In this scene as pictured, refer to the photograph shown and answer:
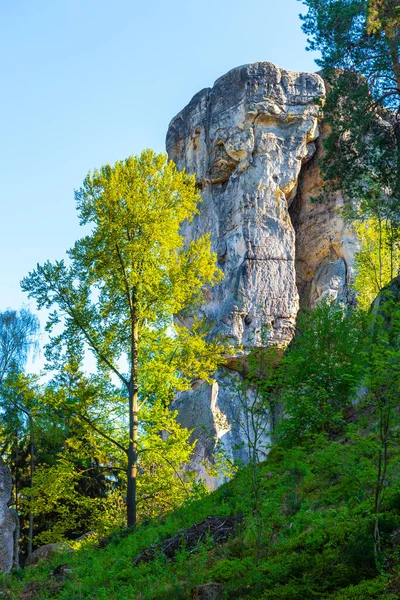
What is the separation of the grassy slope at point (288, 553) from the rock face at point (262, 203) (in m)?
23.4

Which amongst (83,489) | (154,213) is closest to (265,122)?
(83,489)

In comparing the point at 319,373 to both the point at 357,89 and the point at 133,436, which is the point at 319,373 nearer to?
the point at 133,436

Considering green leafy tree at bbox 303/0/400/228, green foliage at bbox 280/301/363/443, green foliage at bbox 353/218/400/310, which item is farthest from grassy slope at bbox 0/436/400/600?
green foliage at bbox 353/218/400/310

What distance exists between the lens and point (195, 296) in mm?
14047

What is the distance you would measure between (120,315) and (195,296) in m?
1.55

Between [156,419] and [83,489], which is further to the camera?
[83,489]

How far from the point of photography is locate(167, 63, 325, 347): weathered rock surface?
34.2 metres

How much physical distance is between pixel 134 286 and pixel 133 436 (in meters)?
2.87

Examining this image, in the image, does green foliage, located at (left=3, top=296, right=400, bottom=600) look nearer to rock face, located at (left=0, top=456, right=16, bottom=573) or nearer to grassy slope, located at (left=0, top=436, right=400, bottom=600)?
grassy slope, located at (left=0, top=436, right=400, bottom=600)

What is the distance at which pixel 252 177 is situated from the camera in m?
35.7

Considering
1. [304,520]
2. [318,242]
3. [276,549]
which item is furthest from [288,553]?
[318,242]

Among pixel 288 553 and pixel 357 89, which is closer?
pixel 288 553

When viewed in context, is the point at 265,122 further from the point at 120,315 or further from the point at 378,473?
the point at 378,473

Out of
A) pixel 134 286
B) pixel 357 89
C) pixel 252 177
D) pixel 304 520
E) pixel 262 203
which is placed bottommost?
pixel 304 520
